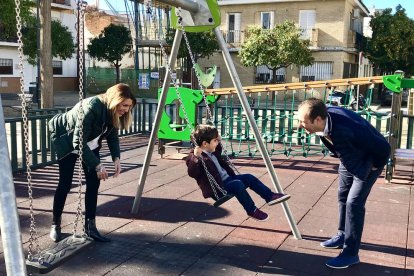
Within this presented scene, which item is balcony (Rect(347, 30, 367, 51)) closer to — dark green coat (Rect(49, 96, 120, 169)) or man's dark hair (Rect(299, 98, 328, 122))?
man's dark hair (Rect(299, 98, 328, 122))

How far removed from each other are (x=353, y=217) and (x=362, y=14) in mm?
33935

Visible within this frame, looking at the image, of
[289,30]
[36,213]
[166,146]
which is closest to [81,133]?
[36,213]

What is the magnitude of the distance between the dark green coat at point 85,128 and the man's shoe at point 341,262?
2.01 metres

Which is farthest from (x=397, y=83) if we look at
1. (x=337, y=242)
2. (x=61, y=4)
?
(x=61, y=4)

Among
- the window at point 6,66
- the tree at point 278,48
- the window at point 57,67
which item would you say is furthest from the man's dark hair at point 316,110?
the window at point 57,67

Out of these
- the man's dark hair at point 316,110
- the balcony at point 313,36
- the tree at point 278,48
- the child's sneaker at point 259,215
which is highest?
the balcony at point 313,36

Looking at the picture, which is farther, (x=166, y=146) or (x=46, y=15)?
(x=46, y=15)

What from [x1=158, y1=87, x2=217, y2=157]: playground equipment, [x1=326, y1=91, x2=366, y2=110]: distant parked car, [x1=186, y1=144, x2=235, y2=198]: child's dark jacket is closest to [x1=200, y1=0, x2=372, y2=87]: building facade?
[x1=326, y1=91, x2=366, y2=110]: distant parked car

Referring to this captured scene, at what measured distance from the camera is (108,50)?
2994 cm

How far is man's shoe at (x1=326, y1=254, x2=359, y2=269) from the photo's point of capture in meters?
3.49

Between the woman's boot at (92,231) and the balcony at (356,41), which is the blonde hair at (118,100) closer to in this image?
the woman's boot at (92,231)

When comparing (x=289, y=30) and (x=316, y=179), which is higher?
(x=289, y=30)

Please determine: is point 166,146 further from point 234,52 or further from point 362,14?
point 362,14

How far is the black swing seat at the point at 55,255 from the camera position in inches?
112
